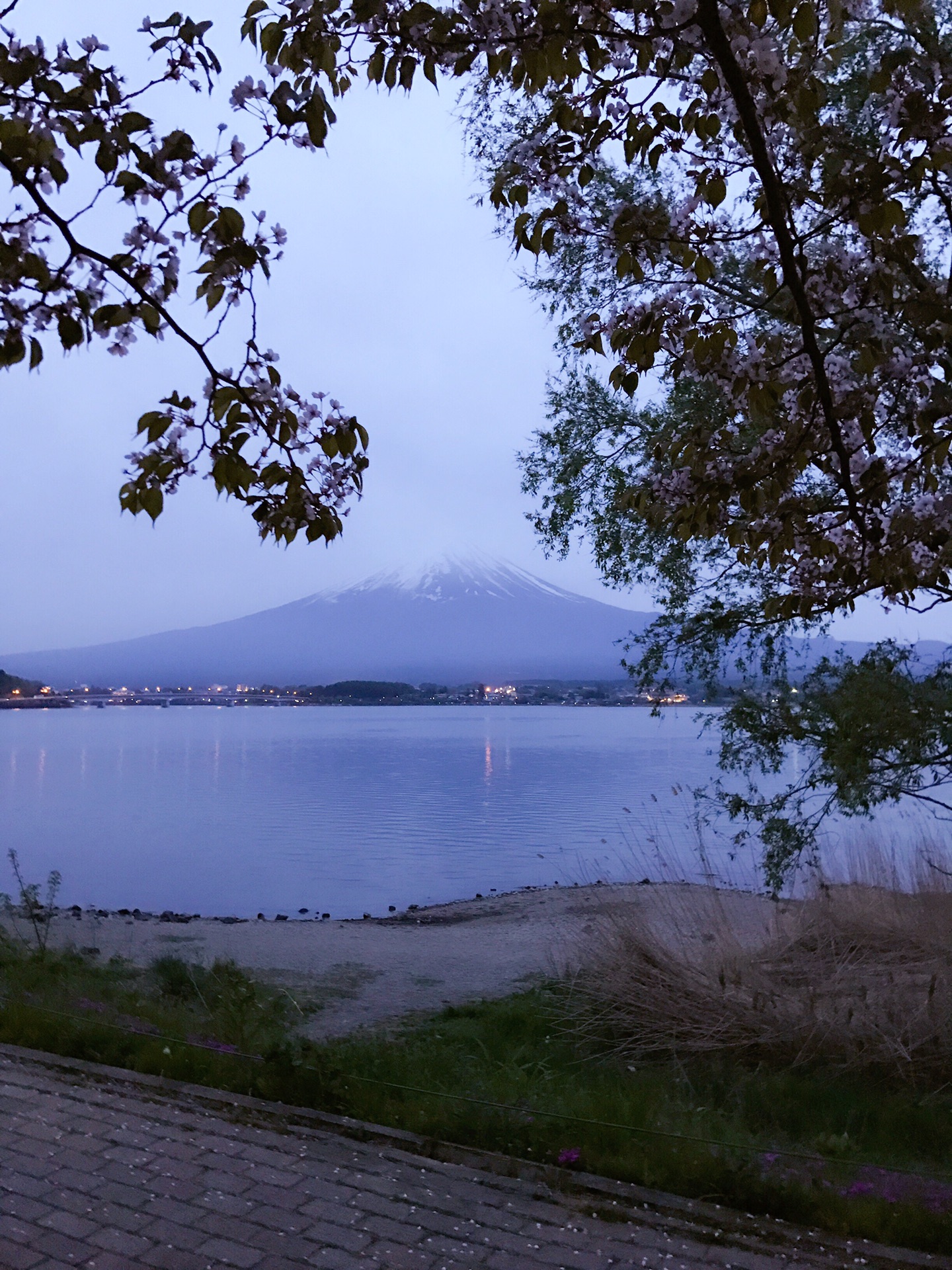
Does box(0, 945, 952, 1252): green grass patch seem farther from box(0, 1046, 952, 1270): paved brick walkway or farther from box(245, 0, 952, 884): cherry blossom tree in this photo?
box(245, 0, 952, 884): cherry blossom tree

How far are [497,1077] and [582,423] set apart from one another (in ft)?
20.1

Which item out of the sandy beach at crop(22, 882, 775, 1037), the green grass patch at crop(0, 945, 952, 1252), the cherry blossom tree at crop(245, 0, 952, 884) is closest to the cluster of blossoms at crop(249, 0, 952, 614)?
the cherry blossom tree at crop(245, 0, 952, 884)

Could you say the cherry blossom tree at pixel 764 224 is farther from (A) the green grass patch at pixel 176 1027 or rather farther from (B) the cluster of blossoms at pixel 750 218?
(A) the green grass patch at pixel 176 1027

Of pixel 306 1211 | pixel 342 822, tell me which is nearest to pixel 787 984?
pixel 306 1211

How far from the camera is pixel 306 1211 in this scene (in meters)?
3.46

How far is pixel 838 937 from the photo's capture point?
273 inches

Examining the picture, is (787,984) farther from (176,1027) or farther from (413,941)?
(413,941)

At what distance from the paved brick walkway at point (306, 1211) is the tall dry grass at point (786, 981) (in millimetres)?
2296

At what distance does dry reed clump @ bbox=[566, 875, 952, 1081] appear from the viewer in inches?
219

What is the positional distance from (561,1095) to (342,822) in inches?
741

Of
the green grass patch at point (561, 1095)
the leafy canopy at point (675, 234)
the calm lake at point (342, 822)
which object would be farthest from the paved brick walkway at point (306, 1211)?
the calm lake at point (342, 822)

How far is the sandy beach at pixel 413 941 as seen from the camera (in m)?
7.19

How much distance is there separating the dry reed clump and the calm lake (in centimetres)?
89

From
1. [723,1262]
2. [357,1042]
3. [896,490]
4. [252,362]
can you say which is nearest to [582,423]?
[896,490]
